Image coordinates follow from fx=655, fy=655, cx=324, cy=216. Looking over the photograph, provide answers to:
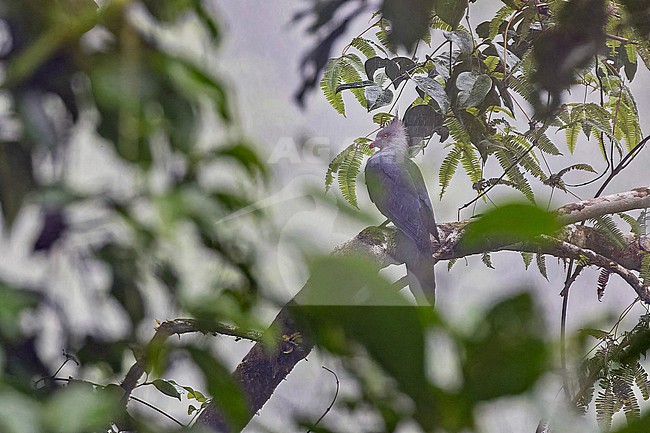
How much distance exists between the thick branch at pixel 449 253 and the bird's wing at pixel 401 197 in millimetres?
19

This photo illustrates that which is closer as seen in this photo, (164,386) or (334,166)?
(164,386)

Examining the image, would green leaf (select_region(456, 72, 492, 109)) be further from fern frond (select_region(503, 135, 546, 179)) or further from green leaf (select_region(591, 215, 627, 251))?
green leaf (select_region(591, 215, 627, 251))

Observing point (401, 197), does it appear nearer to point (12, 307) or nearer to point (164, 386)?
point (164, 386)

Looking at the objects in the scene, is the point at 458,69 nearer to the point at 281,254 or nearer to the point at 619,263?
the point at 619,263

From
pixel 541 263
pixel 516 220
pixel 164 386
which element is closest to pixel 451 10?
pixel 541 263

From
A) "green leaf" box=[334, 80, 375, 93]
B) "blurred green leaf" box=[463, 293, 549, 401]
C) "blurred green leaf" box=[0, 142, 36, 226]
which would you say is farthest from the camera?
"green leaf" box=[334, 80, 375, 93]

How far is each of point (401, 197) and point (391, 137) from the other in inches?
2.7

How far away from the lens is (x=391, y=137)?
72 cm

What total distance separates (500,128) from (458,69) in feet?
0.27

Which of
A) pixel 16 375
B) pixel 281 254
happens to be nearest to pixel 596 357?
pixel 281 254

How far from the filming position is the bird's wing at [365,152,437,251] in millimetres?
694

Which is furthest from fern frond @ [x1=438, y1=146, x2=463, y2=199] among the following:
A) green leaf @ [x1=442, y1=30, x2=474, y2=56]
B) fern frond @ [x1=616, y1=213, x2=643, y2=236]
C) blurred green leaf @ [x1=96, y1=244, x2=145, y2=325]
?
blurred green leaf @ [x1=96, y1=244, x2=145, y2=325]

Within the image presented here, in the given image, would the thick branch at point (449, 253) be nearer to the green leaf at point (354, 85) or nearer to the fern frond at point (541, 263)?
the fern frond at point (541, 263)

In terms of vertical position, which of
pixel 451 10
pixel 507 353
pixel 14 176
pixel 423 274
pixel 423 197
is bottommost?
pixel 507 353
